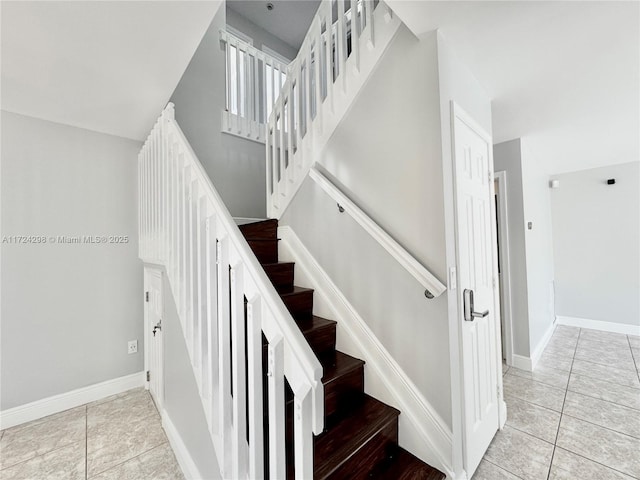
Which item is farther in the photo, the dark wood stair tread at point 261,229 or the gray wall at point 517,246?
the gray wall at point 517,246

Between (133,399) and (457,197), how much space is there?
3.15 m

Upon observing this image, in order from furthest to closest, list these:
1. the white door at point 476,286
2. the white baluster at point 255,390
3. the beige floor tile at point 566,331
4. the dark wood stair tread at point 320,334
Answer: the beige floor tile at point 566,331 → the dark wood stair tread at point 320,334 → the white door at point 476,286 → the white baluster at point 255,390

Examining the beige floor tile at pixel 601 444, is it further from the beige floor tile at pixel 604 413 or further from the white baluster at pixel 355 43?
the white baluster at pixel 355 43

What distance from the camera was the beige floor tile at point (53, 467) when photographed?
5.47 ft

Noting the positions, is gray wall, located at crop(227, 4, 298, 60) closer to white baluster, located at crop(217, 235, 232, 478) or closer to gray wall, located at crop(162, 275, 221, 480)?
gray wall, located at crop(162, 275, 221, 480)

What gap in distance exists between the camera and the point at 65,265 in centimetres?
241

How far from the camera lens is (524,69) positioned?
1751mm

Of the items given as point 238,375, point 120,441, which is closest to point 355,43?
point 238,375

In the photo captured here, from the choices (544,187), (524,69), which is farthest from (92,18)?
(544,187)

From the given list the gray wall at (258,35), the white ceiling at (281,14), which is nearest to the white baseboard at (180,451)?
the gray wall at (258,35)

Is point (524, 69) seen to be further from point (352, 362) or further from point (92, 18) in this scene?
point (92, 18)

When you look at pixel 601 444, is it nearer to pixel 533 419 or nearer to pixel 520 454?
pixel 533 419

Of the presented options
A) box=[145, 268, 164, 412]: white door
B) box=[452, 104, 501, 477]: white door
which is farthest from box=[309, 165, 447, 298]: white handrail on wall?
box=[145, 268, 164, 412]: white door

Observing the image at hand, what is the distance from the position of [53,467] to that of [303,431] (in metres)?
2.12
